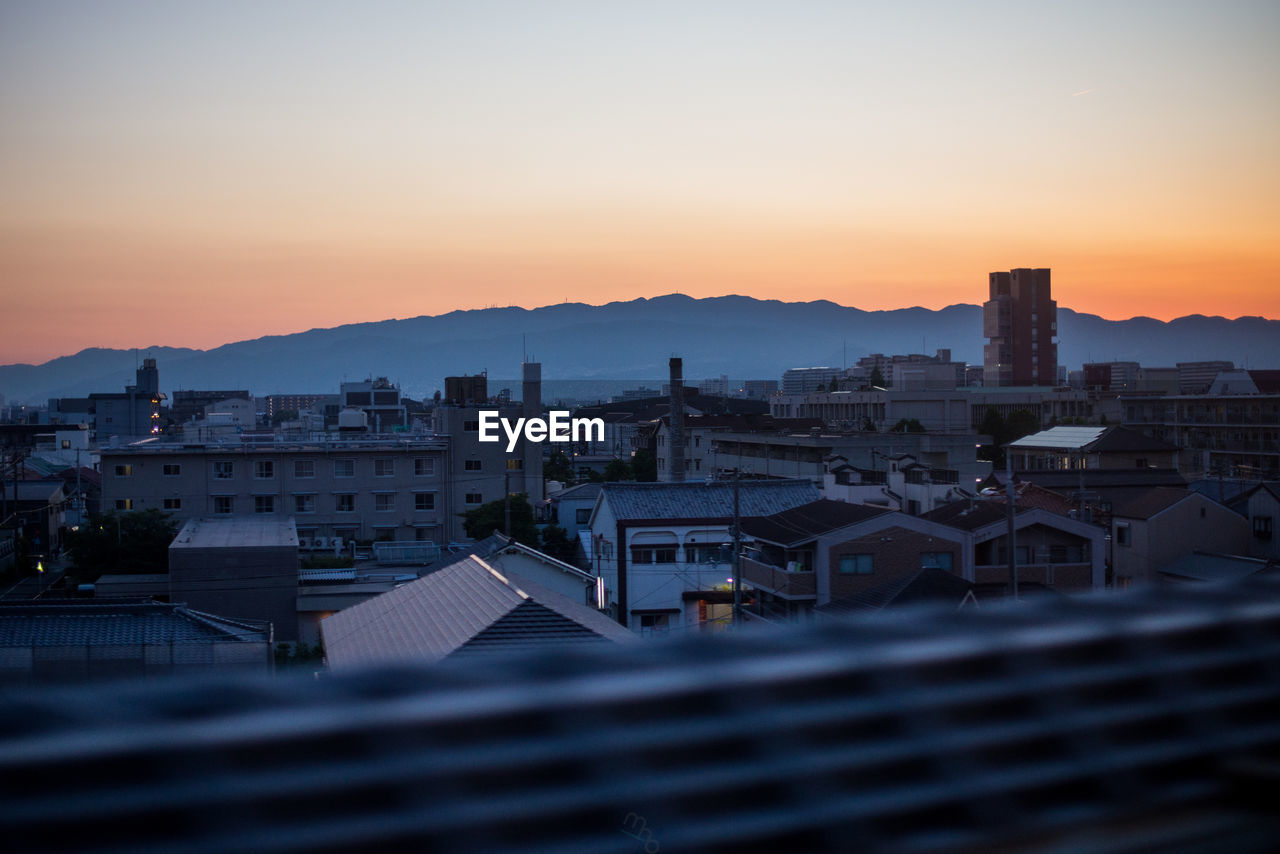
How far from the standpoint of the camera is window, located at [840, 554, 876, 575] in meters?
11.3

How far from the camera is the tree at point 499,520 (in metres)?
18.5

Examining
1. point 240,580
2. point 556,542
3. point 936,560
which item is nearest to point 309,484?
point 556,542

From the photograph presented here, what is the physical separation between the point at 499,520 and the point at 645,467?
982cm

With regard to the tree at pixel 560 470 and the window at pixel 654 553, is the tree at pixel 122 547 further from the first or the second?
the tree at pixel 560 470

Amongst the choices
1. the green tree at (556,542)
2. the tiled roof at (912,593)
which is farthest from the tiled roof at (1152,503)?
the green tree at (556,542)

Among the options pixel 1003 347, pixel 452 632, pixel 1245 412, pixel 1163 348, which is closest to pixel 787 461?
pixel 1245 412

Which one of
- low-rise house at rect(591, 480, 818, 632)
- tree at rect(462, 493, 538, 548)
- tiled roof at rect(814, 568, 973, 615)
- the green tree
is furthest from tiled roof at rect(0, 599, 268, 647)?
tree at rect(462, 493, 538, 548)

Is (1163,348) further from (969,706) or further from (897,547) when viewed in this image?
(969,706)

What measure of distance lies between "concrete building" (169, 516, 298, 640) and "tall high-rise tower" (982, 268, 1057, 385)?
197ft

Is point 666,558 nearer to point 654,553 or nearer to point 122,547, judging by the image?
point 654,553

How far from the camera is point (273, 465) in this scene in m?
21.8

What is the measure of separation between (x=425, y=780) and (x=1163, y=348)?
142 m

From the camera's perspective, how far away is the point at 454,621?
584 cm

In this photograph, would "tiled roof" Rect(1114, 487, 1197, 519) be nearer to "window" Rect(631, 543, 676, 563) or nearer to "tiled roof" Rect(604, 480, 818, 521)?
"tiled roof" Rect(604, 480, 818, 521)
